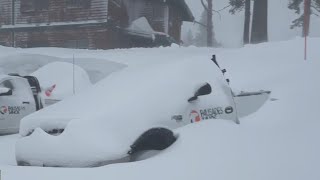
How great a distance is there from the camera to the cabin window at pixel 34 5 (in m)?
27.3

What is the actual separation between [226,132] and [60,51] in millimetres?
17408

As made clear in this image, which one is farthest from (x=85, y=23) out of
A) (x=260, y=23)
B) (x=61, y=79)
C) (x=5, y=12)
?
(x=61, y=79)

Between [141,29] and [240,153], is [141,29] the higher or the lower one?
the higher one

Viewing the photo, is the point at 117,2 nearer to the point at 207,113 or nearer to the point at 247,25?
the point at 247,25

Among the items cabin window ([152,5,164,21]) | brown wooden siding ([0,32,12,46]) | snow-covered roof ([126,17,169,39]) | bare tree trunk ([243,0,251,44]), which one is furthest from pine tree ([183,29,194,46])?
bare tree trunk ([243,0,251,44])

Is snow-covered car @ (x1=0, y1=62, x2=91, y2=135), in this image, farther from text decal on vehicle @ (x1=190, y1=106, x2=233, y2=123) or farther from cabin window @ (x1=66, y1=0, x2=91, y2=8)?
cabin window @ (x1=66, y1=0, x2=91, y2=8)

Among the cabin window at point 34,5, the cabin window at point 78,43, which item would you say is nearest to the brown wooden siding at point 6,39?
the cabin window at point 34,5

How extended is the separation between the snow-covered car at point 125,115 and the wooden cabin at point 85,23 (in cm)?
1924

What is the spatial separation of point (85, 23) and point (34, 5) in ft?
12.6

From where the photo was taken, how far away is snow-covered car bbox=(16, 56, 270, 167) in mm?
5047

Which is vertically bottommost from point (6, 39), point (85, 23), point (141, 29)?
point (6, 39)

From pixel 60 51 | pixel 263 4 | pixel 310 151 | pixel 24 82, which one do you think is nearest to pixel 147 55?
pixel 60 51

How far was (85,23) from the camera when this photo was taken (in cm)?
2592

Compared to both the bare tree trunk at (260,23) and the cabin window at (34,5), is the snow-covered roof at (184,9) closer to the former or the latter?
the cabin window at (34,5)
